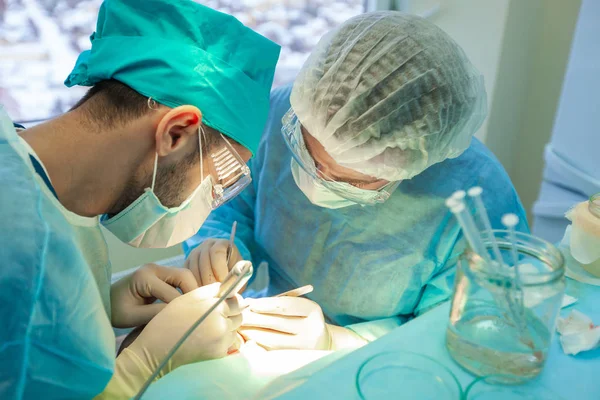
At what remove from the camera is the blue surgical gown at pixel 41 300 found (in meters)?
0.83

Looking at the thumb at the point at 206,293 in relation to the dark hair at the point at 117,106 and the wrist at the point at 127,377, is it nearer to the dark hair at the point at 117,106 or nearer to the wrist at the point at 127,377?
the wrist at the point at 127,377

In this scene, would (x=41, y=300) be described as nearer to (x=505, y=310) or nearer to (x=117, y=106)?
(x=117, y=106)

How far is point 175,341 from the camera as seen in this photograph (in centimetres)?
120

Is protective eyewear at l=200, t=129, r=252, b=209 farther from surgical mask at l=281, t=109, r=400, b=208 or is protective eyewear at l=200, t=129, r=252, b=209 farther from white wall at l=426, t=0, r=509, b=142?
white wall at l=426, t=0, r=509, b=142

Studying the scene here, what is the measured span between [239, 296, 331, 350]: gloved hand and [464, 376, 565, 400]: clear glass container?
0.57 meters

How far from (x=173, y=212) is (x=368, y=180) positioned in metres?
0.52

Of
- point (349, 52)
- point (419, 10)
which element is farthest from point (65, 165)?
point (419, 10)

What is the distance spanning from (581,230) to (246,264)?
0.74 m

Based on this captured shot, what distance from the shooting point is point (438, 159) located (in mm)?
1271

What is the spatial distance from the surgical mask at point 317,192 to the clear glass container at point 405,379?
0.65 metres

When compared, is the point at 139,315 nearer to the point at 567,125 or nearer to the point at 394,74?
the point at 394,74

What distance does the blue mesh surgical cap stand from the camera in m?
1.15

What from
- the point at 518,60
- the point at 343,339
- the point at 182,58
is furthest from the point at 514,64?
the point at 182,58

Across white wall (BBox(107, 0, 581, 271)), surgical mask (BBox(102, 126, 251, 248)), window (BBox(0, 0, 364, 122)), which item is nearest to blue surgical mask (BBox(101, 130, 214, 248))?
surgical mask (BBox(102, 126, 251, 248))
